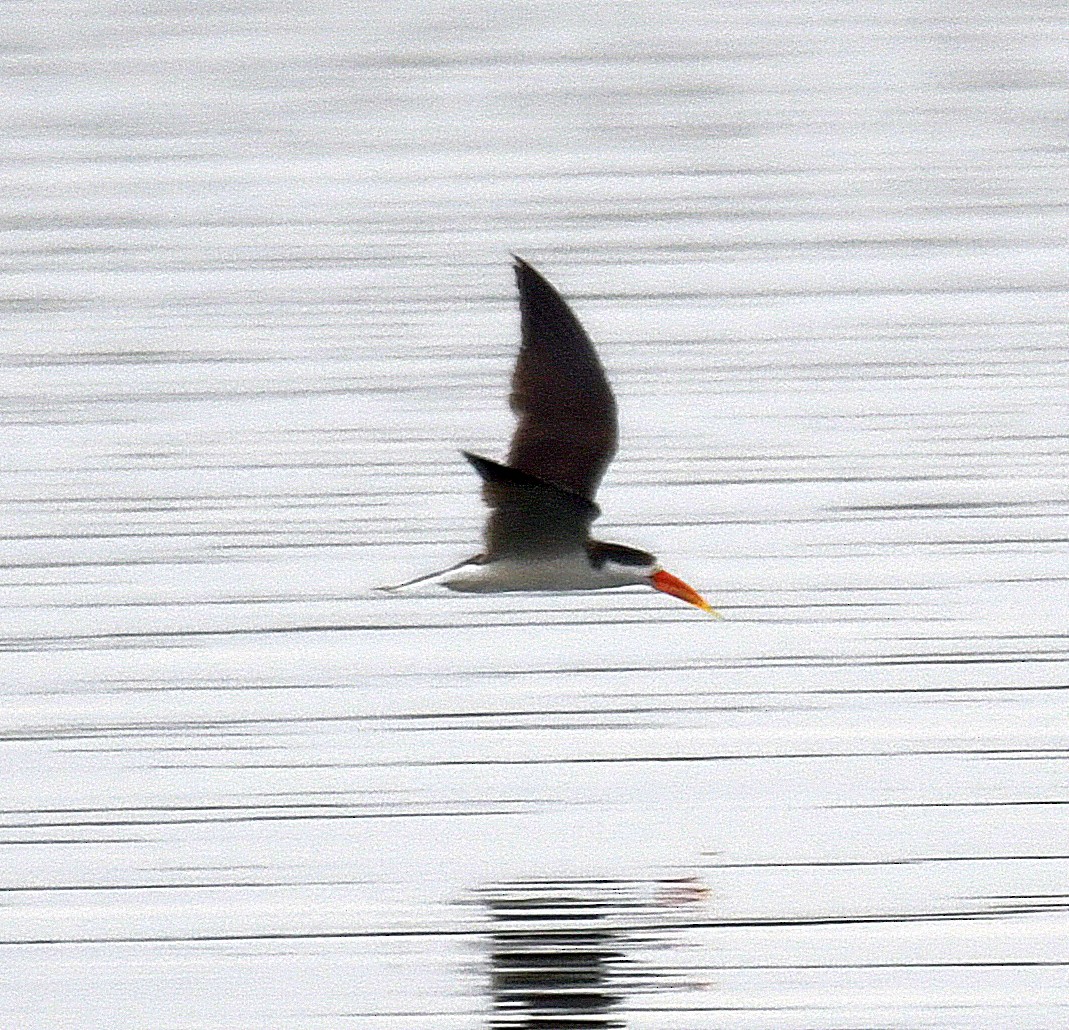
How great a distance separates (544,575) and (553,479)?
25 centimetres

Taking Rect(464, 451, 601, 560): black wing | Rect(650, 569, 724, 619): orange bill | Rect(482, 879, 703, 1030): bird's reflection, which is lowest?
Rect(482, 879, 703, 1030): bird's reflection

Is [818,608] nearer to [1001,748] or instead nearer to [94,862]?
[1001,748]

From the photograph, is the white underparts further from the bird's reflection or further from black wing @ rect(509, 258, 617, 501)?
the bird's reflection

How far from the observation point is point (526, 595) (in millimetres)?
7613

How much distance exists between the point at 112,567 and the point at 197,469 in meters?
0.93

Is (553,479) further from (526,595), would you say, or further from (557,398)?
(526,595)

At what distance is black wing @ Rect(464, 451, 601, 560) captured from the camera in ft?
20.2

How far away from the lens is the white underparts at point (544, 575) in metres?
6.30

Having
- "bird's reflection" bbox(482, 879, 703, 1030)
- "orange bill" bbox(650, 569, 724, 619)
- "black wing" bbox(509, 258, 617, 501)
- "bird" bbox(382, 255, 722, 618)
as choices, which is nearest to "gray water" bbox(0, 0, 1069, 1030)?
"bird's reflection" bbox(482, 879, 703, 1030)

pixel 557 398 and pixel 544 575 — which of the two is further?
pixel 557 398

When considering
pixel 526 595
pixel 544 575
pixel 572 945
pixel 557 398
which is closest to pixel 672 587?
pixel 544 575

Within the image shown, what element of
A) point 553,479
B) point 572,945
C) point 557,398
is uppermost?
point 557,398

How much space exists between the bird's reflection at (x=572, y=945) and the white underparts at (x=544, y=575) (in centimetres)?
81

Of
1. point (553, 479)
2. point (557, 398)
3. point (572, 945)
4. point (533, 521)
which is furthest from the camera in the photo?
point (557, 398)
